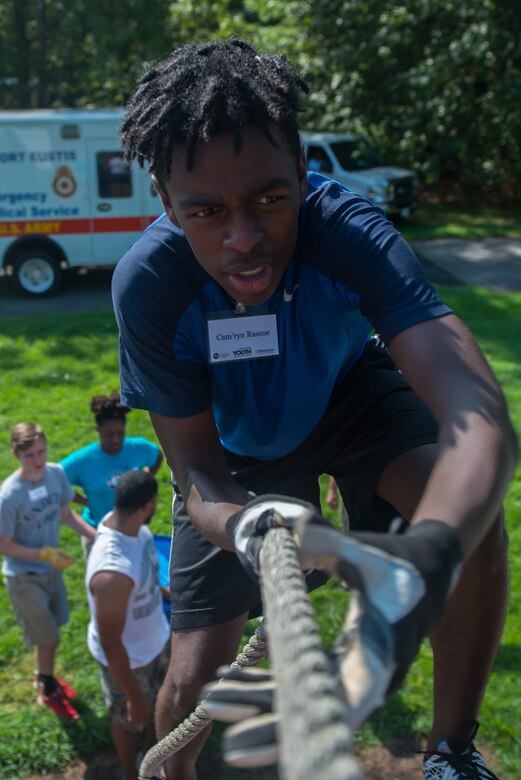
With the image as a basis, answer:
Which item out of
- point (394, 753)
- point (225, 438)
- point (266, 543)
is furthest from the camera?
point (394, 753)

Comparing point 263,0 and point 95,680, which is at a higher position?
point 263,0

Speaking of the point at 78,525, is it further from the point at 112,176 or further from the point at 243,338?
the point at 112,176

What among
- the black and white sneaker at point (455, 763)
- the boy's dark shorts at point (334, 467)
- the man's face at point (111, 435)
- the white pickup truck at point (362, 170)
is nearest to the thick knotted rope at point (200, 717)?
the boy's dark shorts at point (334, 467)

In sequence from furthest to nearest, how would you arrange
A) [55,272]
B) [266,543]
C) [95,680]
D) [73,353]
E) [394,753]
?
1. [55,272]
2. [73,353]
3. [95,680]
4. [394,753]
5. [266,543]

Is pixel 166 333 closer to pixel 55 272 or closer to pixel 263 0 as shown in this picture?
pixel 55 272

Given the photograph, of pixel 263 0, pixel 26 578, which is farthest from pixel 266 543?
pixel 263 0

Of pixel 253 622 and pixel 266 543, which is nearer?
pixel 266 543

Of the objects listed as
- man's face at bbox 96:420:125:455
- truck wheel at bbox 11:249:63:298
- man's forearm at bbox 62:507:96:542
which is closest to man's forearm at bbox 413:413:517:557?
man's forearm at bbox 62:507:96:542

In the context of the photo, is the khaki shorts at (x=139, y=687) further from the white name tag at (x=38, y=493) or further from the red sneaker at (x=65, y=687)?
the white name tag at (x=38, y=493)

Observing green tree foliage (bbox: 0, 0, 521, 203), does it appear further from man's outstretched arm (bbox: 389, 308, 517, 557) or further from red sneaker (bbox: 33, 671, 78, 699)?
man's outstretched arm (bbox: 389, 308, 517, 557)

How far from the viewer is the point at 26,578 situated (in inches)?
175

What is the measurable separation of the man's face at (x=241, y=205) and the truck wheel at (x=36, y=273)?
10.0 metres

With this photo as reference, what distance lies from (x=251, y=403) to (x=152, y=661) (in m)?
2.07

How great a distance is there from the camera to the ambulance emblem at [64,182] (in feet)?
37.9
